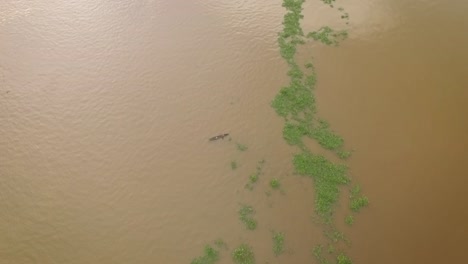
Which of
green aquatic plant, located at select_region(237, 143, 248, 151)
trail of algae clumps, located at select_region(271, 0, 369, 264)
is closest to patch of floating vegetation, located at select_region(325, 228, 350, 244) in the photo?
trail of algae clumps, located at select_region(271, 0, 369, 264)

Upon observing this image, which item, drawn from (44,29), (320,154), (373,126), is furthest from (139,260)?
(44,29)

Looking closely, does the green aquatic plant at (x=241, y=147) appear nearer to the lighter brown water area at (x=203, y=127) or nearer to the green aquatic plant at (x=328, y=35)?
the lighter brown water area at (x=203, y=127)

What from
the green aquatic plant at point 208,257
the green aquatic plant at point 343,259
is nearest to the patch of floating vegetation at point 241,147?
the green aquatic plant at point 208,257

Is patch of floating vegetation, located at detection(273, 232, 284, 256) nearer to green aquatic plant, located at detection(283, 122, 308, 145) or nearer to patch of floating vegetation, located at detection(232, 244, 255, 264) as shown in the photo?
patch of floating vegetation, located at detection(232, 244, 255, 264)

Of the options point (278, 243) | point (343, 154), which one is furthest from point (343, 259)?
point (343, 154)

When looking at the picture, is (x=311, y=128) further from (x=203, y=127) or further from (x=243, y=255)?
(x=243, y=255)

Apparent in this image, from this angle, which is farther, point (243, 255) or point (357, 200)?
point (357, 200)

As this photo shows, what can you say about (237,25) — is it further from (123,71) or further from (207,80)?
(123,71)
